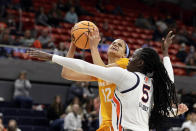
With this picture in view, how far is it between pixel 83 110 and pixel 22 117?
5.22 ft

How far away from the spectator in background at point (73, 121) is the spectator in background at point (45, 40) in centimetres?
254

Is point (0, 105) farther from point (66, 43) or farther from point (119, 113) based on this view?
point (119, 113)

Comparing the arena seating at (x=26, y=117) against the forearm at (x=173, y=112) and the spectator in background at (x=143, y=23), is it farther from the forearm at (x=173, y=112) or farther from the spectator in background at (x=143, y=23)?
the spectator in background at (x=143, y=23)

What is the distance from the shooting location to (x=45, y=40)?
11.7 metres

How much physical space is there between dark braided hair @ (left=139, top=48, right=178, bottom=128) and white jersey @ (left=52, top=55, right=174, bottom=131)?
7cm

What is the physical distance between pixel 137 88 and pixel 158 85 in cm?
22

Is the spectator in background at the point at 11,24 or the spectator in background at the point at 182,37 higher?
the spectator in background at the point at 182,37

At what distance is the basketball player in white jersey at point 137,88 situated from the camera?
3104 mm

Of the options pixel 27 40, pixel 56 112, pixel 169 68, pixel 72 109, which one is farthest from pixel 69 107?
pixel 169 68

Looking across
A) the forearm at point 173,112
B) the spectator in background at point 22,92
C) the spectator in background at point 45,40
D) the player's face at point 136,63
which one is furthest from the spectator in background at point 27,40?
the player's face at point 136,63

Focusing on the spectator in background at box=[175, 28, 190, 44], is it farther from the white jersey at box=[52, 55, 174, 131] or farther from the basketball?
the white jersey at box=[52, 55, 174, 131]

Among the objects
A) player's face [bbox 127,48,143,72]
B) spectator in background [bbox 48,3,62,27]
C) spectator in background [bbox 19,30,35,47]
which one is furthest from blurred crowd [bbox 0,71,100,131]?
player's face [bbox 127,48,143,72]

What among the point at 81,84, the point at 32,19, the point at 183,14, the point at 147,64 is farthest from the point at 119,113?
the point at 183,14

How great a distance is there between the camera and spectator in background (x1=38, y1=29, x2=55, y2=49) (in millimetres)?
11453
